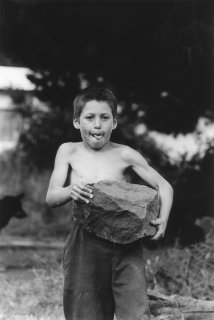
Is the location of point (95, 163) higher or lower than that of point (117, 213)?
higher

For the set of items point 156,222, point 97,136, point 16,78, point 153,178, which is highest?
point 16,78

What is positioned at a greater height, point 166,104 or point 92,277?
point 166,104

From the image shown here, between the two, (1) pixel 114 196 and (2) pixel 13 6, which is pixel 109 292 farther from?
(2) pixel 13 6

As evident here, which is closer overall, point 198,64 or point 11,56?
point 198,64

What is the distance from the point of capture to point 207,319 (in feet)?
10.5

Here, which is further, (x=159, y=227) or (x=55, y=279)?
(x=55, y=279)

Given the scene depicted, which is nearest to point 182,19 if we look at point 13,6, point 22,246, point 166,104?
point 166,104

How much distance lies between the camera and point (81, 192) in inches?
104

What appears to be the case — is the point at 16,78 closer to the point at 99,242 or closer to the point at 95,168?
the point at 95,168

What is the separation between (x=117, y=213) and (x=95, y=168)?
1.04 feet

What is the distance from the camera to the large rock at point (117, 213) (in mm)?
2652

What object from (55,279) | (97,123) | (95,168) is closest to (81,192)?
(95,168)

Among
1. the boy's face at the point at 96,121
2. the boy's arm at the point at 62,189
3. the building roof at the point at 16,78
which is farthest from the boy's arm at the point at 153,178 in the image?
the building roof at the point at 16,78

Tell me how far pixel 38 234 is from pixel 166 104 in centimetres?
331
